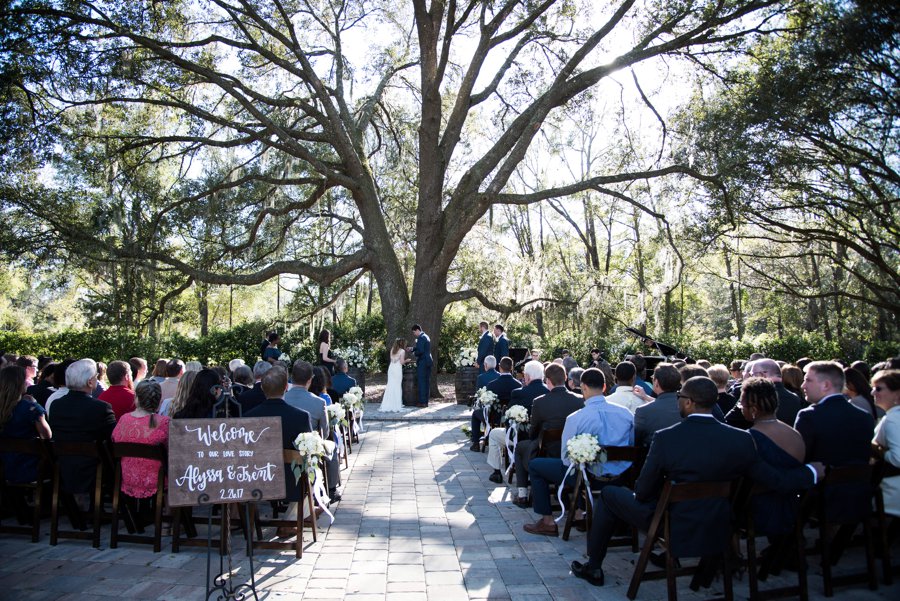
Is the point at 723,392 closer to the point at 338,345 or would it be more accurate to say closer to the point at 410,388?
the point at 410,388

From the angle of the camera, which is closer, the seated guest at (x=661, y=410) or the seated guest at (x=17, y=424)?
the seated guest at (x=661, y=410)

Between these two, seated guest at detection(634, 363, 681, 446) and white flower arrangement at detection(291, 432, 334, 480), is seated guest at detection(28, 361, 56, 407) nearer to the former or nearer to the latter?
white flower arrangement at detection(291, 432, 334, 480)

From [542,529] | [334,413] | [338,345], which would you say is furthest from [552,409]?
[338,345]

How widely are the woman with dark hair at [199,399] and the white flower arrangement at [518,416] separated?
2.91 m

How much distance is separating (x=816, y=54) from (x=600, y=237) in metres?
27.7

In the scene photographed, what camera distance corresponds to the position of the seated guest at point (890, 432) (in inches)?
→ 167

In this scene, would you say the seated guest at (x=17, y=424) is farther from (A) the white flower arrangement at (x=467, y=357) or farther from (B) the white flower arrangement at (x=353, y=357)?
(A) the white flower arrangement at (x=467, y=357)

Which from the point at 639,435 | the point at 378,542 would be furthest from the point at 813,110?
the point at 378,542

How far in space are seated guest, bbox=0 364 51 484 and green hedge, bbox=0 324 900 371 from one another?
13.4 m

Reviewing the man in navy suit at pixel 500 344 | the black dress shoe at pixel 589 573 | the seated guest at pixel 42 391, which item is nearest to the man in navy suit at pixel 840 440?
the black dress shoe at pixel 589 573

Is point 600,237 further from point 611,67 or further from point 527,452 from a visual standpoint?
point 527,452

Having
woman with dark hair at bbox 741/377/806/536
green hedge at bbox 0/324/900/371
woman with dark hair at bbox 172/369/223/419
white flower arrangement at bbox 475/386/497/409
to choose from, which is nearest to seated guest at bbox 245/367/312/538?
woman with dark hair at bbox 172/369/223/419

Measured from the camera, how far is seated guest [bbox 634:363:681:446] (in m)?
5.10

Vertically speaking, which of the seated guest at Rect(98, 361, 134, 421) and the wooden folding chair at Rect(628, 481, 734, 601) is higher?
the seated guest at Rect(98, 361, 134, 421)
